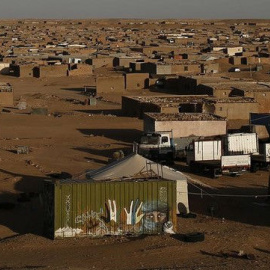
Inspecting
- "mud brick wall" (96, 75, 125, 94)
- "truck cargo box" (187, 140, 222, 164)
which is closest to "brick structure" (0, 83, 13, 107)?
"mud brick wall" (96, 75, 125, 94)

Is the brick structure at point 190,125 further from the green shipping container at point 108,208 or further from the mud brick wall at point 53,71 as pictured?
the mud brick wall at point 53,71

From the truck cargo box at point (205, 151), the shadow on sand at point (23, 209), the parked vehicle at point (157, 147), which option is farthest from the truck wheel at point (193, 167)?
the shadow on sand at point (23, 209)

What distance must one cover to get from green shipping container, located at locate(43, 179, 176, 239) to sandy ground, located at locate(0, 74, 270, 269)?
0.96 ft

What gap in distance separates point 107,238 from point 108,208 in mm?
611

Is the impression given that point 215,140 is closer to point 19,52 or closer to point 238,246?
point 238,246

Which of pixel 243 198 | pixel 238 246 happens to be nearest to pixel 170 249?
pixel 238 246

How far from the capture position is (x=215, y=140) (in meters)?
25.0

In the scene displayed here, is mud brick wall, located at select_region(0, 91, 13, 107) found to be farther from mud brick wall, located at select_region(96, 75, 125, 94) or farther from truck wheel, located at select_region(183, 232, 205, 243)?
truck wheel, located at select_region(183, 232, 205, 243)

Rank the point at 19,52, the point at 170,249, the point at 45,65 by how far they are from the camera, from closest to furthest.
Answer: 1. the point at 170,249
2. the point at 45,65
3. the point at 19,52

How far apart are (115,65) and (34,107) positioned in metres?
23.5

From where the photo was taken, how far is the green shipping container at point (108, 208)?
1603 cm

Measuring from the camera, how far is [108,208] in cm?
1620

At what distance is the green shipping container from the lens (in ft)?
52.6

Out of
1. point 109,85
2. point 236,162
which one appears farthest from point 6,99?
point 236,162
